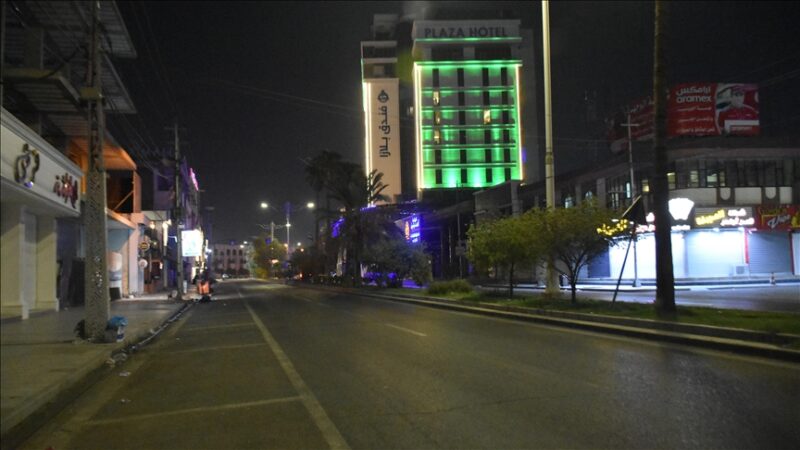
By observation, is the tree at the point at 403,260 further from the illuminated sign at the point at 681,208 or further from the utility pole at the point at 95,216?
the utility pole at the point at 95,216

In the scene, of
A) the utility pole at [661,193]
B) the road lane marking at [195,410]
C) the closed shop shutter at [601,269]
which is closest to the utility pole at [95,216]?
the road lane marking at [195,410]

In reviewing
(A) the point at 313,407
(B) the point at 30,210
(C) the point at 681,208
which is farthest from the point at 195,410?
(C) the point at 681,208

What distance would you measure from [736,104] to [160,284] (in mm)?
51578

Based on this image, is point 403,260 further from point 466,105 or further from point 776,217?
point 466,105

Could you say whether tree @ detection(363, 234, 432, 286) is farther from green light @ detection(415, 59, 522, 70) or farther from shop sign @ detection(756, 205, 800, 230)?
green light @ detection(415, 59, 522, 70)

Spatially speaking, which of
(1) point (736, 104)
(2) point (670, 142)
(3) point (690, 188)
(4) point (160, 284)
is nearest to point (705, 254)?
(3) point (690, 188)

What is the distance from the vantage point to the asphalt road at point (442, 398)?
20.6ft

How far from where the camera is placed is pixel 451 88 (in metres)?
92.6

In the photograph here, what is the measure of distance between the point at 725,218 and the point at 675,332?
3076 cm

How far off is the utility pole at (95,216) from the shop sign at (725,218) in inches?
1438

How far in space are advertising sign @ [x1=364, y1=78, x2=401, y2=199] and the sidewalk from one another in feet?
251

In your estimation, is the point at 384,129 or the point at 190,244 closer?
the point at 190,244

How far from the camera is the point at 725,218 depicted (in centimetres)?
4012

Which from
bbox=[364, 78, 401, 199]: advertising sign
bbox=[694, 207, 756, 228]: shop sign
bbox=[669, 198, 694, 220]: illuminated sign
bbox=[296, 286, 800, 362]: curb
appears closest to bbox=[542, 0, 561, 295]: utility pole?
bbox=[296, 286, 800, 362]: curb
